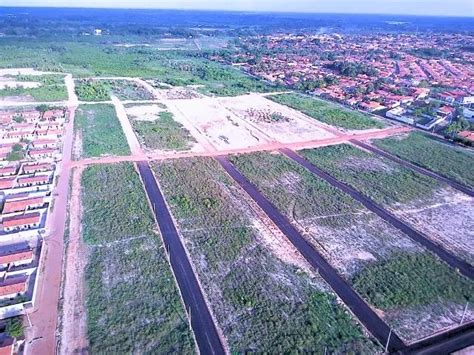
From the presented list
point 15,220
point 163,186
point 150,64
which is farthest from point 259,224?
point 150,64

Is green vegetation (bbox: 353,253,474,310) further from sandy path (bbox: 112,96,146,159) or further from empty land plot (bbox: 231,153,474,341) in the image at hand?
sandy path (bbox: 112,96,146,159)

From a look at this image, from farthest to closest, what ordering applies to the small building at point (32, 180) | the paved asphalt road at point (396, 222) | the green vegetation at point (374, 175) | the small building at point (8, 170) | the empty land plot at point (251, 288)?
the small building at point (8, 170), the green vegetation at point (374, 175), the small building at point (32, 180), the paved asphalt road at point (396, 222), the empty land plot at point (251, 288)

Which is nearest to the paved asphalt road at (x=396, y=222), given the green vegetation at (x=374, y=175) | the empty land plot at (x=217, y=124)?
the green vegetation at (x=374, y=175)

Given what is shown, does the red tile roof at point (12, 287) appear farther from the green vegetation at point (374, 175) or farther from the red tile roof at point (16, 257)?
the green vegetation at point (374, 175)

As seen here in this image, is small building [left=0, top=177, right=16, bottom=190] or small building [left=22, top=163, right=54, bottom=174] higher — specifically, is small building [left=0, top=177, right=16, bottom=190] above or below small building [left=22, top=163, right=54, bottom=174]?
above

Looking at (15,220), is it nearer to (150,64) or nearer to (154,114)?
(154,114)

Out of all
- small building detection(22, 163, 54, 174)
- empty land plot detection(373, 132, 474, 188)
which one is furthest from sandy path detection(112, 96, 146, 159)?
empty land plot detection(373, 132, 474, 188)
